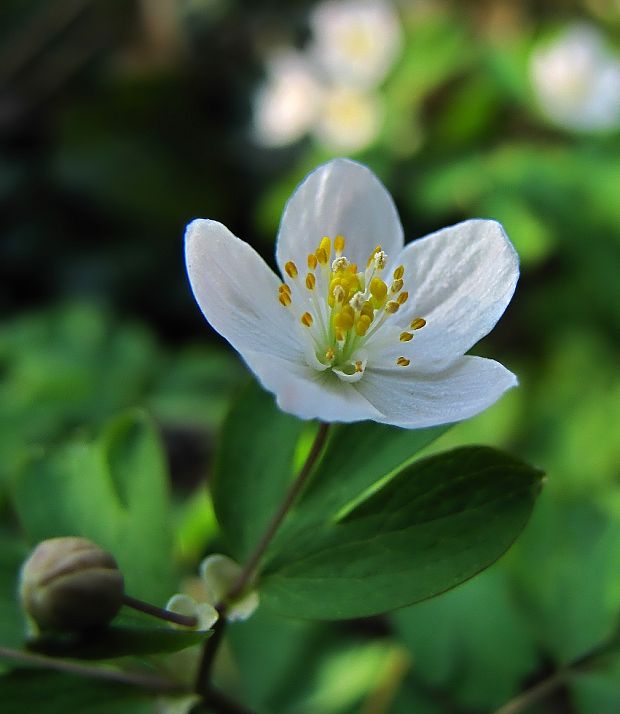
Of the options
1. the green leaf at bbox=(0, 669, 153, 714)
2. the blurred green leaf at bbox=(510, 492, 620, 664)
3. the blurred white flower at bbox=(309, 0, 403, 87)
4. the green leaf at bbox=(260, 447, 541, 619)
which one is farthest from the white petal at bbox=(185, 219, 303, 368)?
the blurred white flower at bbox=(309, 0, 403, 87)

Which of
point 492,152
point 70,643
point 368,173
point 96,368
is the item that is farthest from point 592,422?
point 70,643

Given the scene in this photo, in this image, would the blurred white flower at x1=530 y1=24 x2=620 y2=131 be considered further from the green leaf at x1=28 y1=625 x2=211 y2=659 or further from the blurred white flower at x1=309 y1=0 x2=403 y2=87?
the green leaf at x1=28 y1=625 x2=211 y2=659

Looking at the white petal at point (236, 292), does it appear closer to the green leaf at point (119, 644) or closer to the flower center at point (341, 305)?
the flower center at point (341, 305)

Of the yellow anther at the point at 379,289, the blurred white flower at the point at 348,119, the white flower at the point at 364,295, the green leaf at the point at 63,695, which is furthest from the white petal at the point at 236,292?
the blurred white flower at the point at 348,119

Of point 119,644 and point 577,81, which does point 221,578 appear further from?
→ point 577,81

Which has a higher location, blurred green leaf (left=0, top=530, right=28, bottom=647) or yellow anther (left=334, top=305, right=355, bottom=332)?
yellow anther (left=334, top=305, right=355, bottom=332)

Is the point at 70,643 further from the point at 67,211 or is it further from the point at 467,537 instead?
the point at 67,211
